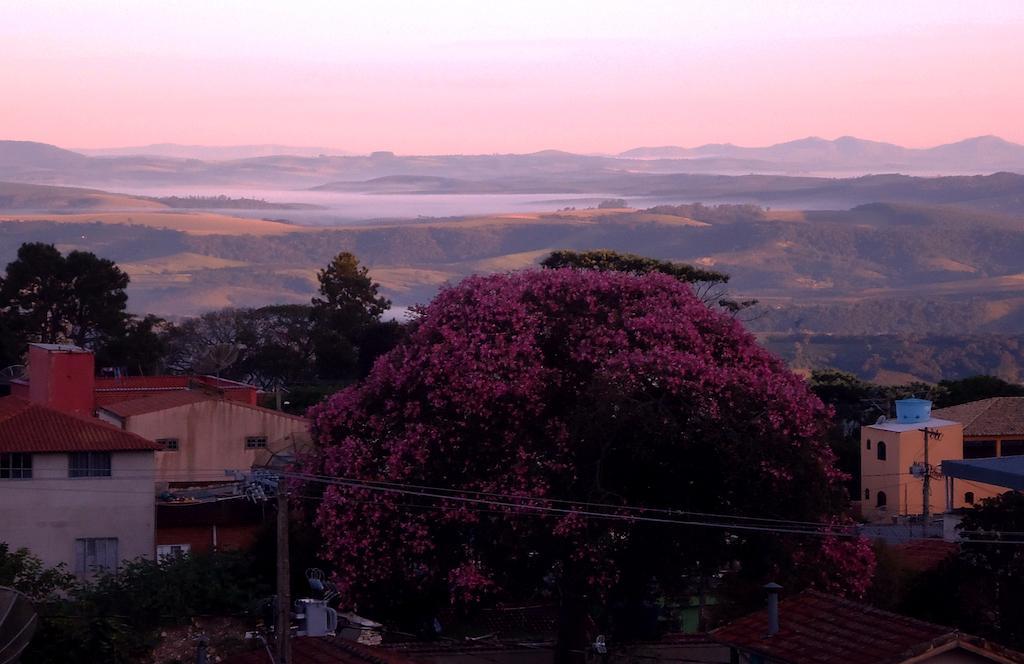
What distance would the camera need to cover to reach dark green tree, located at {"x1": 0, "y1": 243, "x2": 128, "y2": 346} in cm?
5338

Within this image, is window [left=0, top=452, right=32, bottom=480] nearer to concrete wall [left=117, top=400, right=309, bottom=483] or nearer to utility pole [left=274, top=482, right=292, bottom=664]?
concrete wall [left=117, top=400, right=309, bottom=483]

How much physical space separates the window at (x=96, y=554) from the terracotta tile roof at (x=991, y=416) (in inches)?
865

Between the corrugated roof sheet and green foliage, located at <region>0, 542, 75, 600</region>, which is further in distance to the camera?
the corrugated roof sheet

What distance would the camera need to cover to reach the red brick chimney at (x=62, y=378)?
114ft

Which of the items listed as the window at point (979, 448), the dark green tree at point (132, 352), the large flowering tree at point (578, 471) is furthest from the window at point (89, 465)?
the dark green tree at point (132, 352)

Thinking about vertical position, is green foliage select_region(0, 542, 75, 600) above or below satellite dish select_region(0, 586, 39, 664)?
below

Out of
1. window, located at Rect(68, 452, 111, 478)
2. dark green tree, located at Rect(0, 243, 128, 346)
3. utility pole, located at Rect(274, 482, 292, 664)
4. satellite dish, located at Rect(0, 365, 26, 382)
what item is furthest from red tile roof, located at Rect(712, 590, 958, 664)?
dark green tree, located at Rect(0, 243, 128, 346)

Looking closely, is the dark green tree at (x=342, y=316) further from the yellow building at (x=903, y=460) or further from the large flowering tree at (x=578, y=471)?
the large flowering tree at (x=578, y=471)

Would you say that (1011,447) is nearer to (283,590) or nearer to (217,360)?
(217,360)

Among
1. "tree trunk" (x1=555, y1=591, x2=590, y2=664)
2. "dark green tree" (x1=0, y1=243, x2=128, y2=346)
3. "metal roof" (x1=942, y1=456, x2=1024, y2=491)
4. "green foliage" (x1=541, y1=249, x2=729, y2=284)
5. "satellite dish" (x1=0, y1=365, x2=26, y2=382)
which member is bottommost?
"tree trunk" (x1=555, y1=591, x2=590, y2=664)

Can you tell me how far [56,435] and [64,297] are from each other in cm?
2725

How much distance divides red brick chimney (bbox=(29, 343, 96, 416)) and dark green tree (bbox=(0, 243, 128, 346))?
57.8ft

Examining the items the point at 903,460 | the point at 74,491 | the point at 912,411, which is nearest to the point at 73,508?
the point at 74,491

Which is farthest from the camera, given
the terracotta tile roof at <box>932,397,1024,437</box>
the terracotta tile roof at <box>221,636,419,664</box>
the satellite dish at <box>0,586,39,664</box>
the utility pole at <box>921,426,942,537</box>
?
the terracotta tile roof at <box>932,397,1024,437</box>
